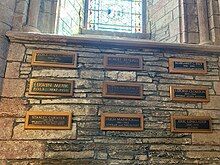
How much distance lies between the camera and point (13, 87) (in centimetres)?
274

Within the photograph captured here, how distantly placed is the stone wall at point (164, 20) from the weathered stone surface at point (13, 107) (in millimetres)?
1935

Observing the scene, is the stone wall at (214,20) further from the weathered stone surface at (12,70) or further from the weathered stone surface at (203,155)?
the weathered stone surface at (12,70)

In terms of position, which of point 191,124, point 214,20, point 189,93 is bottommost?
point 191,124

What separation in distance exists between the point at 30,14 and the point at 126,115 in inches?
60.9

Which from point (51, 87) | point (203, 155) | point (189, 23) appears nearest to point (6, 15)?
point (51, 87)

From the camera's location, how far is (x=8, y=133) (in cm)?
260

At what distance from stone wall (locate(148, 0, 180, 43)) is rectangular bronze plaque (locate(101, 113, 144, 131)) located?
1210 mm

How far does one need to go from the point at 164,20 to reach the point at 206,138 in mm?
1671

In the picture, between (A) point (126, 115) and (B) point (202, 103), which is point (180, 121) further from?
(A) point (126, 115)

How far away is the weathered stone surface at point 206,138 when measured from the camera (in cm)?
279

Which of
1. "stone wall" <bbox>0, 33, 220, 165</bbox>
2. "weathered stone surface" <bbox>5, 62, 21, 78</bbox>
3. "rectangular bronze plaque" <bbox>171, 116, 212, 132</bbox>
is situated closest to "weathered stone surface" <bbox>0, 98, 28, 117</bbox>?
"stone wall" <bbox>0, 33, 220, 165</bbox>

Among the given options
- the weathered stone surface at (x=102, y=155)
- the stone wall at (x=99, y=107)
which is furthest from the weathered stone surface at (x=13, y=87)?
the weathered stone surface at (x=102, y=155)

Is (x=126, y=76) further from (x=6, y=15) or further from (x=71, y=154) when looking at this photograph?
(x=6, y=15)

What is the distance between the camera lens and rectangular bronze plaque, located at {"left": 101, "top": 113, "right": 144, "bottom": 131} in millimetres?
2707
